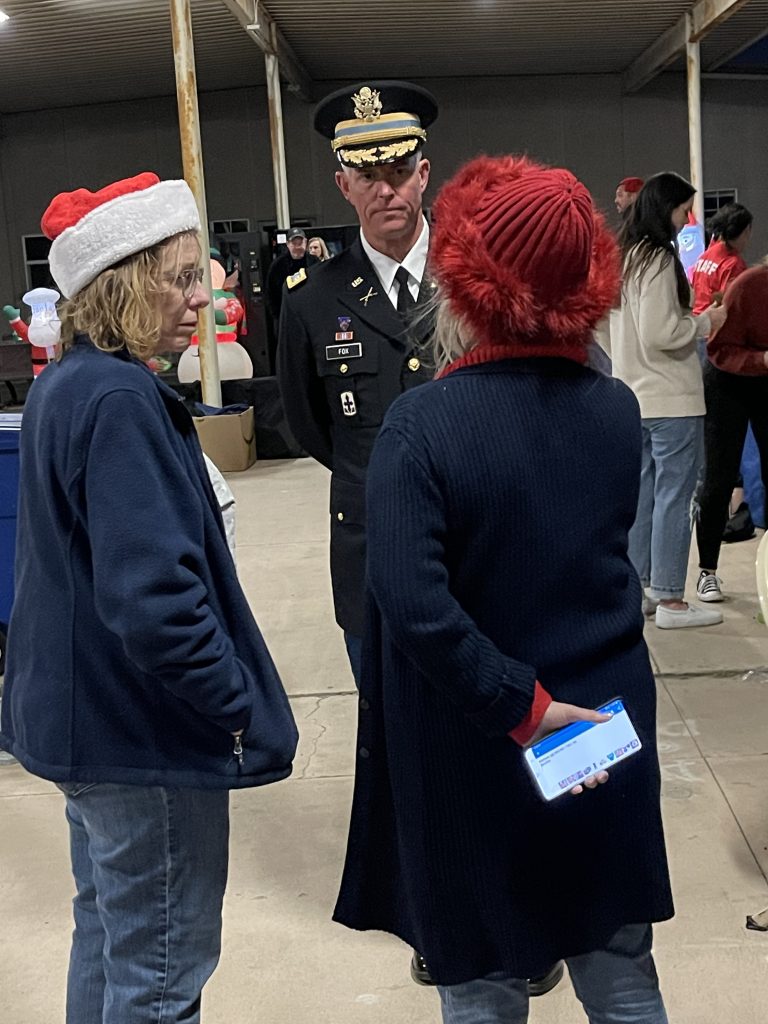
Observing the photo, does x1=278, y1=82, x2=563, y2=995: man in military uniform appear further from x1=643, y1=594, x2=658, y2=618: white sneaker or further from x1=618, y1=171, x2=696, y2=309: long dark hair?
x1=643, y1=594, x2=658, y2=618: white sneaker

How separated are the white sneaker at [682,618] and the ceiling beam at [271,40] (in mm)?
7700

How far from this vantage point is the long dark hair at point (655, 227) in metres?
3.61

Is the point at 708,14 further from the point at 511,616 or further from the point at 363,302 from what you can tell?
the point at 511,616

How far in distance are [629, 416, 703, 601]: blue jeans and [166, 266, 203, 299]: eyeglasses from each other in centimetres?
264

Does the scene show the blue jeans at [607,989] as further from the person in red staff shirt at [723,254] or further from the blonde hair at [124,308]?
the person in red staff shirt at [723,254]

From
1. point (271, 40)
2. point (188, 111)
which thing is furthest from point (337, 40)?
point (188, 111)

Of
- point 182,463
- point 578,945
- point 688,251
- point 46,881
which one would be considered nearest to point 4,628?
point 46,881

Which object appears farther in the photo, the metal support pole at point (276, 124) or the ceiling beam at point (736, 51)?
the ceiling beam at point (736, 51)

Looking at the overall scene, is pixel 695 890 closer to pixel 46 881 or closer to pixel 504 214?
pixel 46 881

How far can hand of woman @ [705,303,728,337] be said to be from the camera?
3.92 metres

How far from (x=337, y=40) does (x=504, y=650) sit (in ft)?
40.2

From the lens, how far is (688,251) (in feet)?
26.8

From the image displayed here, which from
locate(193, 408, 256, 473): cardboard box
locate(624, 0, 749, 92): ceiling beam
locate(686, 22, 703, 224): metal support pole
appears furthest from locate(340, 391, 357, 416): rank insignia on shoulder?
locate(686, 22, 703, 224): metal support pole

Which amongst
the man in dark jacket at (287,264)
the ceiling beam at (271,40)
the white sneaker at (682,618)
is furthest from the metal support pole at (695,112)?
the white sneaker at (682,618)
